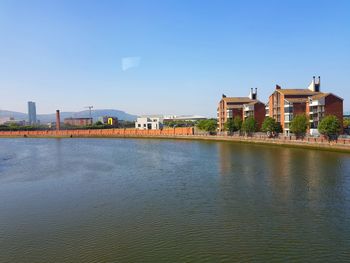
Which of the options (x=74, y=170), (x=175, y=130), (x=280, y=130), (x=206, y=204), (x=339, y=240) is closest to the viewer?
(x=339, y=240)

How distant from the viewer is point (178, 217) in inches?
569

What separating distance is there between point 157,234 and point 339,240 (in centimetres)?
674

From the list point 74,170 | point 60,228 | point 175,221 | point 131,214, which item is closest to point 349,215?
point 175,221

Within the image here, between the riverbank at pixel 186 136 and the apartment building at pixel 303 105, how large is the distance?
18.7ft

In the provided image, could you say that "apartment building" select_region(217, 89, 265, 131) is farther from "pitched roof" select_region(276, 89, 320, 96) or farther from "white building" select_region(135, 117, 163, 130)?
"white building" select_region(135, 117, 163, 130)

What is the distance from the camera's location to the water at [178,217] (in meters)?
10.9

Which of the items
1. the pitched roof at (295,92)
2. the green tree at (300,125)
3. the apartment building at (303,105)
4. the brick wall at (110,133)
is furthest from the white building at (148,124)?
the green tree at (300,125)

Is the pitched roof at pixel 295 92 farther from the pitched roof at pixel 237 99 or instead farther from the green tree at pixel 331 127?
the pitched roof at pixel 237 99

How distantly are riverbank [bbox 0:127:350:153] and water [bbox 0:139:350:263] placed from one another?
14726 millimetres

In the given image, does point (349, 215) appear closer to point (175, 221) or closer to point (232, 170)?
point (175, 221)

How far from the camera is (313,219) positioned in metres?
13.9

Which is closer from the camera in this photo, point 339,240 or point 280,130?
point 339,240

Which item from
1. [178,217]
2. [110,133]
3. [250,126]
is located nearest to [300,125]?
[250,126]

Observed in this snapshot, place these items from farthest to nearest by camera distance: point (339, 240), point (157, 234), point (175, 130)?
point (175, 130) < point (157, 234) < point (339, 240)
